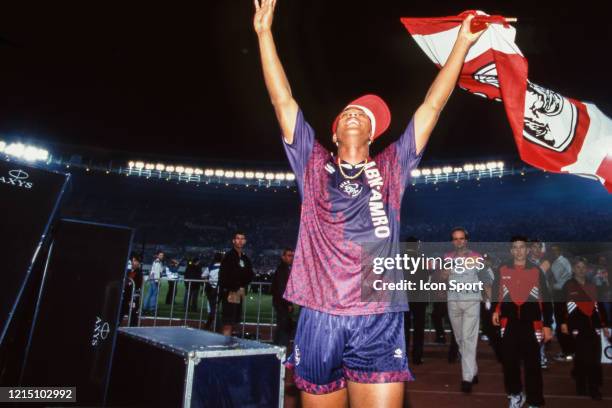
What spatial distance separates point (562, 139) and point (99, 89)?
21.0 meters

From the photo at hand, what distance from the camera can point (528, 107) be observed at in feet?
12.7

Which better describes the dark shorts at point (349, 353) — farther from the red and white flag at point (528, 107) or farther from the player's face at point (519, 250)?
the player's face at point (519, 250)

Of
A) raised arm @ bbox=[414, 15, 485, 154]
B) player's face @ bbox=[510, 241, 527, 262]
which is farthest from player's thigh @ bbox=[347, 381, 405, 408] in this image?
player's face @ bbox=[510, 241, 527, 262]

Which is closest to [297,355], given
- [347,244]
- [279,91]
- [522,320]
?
[347,244]

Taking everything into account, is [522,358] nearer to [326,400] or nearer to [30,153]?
[326,400]

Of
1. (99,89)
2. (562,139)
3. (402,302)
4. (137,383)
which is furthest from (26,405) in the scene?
(99,89)

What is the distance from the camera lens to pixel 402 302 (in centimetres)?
202

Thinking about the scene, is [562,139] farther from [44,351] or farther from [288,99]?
[44,351]

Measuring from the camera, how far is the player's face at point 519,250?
5.05m

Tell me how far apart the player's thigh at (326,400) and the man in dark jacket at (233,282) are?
5.56m

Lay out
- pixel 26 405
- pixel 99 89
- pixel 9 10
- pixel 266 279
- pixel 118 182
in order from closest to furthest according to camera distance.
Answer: pixel 26 405, pixel 9 10, pixel 99 89, pixel 266 279, pixel 118 182

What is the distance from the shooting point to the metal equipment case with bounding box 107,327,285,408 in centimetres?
290

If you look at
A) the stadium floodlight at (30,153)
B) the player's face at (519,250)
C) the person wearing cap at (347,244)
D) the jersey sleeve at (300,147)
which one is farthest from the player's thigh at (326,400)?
the stadium floodlight at (30,153)

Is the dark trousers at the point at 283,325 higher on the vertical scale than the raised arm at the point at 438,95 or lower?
lower
